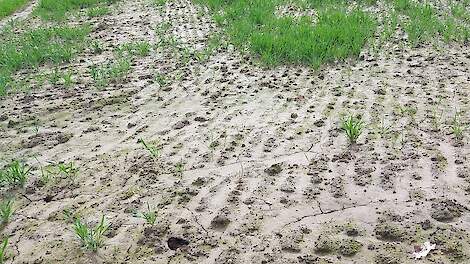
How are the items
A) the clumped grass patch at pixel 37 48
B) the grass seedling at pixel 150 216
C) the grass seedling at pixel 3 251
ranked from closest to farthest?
the grass seedling at pixel 3 251, the grass seedling at pixel 150 216, the clumped grass patch at pixel 37 48

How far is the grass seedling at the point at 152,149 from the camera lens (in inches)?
171

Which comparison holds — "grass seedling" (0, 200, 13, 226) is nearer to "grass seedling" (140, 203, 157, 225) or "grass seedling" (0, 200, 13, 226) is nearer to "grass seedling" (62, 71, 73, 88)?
"grass seedling" (140, 203, 157, 225)

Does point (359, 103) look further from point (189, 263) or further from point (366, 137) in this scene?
point (189, 263)

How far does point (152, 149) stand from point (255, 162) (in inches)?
37.0

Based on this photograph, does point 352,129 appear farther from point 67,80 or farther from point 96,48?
point 96,48

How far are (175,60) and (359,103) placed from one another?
2.91m

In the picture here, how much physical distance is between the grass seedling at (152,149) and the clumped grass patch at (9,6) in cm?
985

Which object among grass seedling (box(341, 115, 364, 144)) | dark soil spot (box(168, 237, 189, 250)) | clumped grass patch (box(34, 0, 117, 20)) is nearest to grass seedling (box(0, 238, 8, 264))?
dark soil spot (box(168, 237, 189, 250))

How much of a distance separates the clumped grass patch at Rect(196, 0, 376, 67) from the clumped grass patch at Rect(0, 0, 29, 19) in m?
6.59

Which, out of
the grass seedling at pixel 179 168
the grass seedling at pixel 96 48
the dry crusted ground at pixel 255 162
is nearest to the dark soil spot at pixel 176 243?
the dry crusted ground at pixel 255 162

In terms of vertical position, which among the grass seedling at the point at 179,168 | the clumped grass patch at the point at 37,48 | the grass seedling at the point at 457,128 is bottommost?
the clumped grass patch at the point at 37,48

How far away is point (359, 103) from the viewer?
16.7 ft

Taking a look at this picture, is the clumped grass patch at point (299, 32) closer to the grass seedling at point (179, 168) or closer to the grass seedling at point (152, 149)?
the grass seedling at point (152, 149)

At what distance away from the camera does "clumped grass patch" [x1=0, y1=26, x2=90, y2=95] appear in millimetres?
7303
